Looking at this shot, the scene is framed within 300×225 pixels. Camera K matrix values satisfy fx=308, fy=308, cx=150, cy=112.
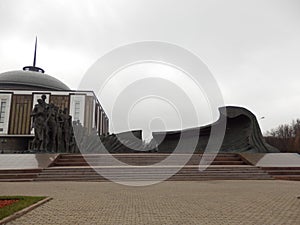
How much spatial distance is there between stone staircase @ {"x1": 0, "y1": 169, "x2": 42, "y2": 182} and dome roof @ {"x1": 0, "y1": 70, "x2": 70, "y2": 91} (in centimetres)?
4681

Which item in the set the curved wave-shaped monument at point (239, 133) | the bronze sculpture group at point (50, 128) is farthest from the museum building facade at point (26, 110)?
the bronze sculpture group at point (50, 128)

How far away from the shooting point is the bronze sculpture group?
16.3 metres

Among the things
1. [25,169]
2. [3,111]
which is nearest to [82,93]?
[3,111]

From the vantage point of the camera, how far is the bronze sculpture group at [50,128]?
16.3 metres

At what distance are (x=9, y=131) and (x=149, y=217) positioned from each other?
159 feet

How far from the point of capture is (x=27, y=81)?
56219mm

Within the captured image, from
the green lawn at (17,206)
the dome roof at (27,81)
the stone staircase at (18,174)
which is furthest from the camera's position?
the dome roof at (27,81)

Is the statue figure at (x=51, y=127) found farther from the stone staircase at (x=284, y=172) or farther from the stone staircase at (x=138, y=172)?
the stone staircase at (x=284, y=172)

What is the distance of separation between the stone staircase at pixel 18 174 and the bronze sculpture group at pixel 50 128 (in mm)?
4908

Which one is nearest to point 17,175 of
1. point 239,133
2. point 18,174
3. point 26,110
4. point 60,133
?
point 18,174

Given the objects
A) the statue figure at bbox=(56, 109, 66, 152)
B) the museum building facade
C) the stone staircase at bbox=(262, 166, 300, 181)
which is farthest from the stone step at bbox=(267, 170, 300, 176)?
the museum building facade

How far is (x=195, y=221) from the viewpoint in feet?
13.9

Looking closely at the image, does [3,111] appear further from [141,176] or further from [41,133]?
[141,176]

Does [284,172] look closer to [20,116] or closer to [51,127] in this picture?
[51,127]
